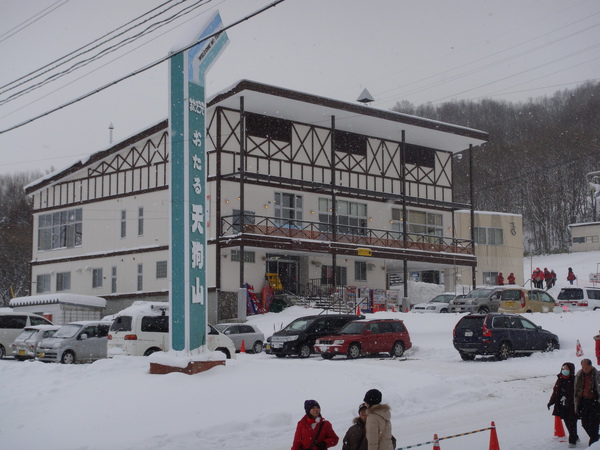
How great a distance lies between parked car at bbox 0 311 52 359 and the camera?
99.2 ft

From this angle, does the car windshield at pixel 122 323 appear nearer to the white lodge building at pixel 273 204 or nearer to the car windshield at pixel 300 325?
the car windshield at pixel 300 325

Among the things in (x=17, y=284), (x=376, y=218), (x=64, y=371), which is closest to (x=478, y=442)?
(x=64, y=371)

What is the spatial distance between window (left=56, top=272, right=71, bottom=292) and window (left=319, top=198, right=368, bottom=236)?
1665cm

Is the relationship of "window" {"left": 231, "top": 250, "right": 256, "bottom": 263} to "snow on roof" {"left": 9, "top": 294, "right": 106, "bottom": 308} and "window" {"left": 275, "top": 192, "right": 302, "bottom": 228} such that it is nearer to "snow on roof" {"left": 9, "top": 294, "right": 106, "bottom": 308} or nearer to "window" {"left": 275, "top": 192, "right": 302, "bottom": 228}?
"window" {"left": 275, "top": 192, "right": 302, "bottom": 228}

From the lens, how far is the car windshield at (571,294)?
1486 inches

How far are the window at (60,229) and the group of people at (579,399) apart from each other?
40.5 meters

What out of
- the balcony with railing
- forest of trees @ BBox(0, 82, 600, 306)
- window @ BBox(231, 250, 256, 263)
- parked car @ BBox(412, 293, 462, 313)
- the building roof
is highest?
forest of trees @ BBox(0, 82, 600, 306)

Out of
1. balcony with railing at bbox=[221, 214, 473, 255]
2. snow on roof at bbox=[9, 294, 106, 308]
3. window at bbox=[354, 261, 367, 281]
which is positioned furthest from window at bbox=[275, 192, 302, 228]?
snow on roof at bbox=[9, 294, 106, 308]

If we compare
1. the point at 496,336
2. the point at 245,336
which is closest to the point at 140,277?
the point at 245,336

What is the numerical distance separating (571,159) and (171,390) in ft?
291

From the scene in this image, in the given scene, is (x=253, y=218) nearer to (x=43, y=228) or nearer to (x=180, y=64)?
(x=43, y=228)

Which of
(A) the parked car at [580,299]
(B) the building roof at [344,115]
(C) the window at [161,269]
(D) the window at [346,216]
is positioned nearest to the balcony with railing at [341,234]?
(D) the window at [346,216]

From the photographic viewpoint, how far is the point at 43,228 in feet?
168

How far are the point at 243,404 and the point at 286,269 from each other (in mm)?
29556
